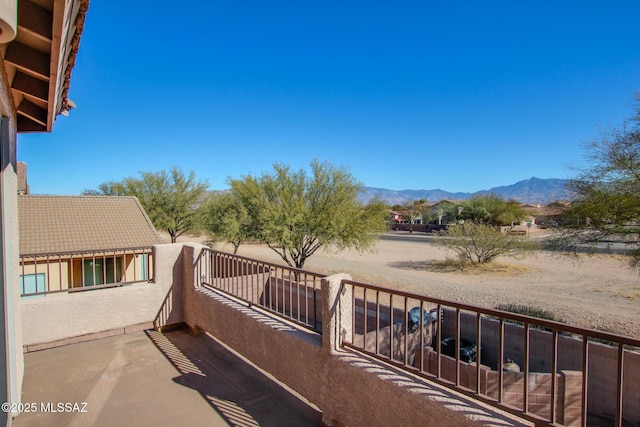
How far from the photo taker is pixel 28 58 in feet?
7.61

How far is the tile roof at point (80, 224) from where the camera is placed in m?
11.6

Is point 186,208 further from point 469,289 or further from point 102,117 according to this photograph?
point 469,289

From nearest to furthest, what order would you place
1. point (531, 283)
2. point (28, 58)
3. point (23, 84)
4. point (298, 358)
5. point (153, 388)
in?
point (28, 58) → point (23, 84) → point (298, 358) → point (153, 388) → point (531, 283)

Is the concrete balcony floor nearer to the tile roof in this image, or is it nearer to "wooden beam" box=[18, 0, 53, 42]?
"wooden beam" box=[18, 0, 53, 42]

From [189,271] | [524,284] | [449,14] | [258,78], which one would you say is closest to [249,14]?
[449,14]

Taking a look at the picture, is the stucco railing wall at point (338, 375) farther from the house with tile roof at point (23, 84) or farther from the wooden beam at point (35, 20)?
the wooden beam at point (35, 20)

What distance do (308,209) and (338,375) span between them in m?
11.7

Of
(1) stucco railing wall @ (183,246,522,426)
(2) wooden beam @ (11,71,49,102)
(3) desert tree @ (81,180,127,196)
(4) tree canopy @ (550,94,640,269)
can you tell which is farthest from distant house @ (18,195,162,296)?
(4) tree canopy @ (550,94,640,269)

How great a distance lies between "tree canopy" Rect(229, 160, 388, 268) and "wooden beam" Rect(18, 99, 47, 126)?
406 inches

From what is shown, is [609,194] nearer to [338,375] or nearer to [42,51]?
[338,375]

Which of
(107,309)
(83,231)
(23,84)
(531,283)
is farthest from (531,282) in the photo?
(83,231)

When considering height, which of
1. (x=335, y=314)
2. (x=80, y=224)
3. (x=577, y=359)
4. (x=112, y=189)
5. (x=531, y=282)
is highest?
(x=112, y=189)

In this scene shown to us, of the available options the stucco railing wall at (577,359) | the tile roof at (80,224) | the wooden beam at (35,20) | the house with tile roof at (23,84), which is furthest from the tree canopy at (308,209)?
the wooden beam at (35,20)

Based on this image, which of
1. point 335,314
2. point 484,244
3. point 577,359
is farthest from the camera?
point 484,244
